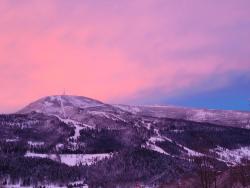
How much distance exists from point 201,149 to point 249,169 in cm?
9358

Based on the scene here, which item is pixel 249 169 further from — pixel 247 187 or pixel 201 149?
pixel 201 149

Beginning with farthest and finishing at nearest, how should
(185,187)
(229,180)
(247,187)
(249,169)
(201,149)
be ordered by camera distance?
1. (185,187)
2. (229,180)
3. (249,169)
4. (247,187)
5. (201,149)

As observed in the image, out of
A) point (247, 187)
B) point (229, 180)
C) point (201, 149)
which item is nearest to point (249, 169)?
point (229, 180)

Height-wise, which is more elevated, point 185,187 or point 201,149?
point 201,149

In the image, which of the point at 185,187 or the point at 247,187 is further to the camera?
the point at 185,187

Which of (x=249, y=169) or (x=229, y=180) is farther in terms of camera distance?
(x=229, y=180)

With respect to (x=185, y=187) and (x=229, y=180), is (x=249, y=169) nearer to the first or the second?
(x=229, y=180)

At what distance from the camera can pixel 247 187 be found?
134250mm

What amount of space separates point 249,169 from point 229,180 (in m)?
13.0

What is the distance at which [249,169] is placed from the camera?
166 meters

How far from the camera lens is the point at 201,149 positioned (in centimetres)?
7731

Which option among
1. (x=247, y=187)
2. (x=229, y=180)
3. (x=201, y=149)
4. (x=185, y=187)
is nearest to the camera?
(x=201, y=149)

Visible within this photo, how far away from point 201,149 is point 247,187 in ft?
202

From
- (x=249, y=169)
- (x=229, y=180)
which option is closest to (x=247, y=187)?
(x=249, y=169)
